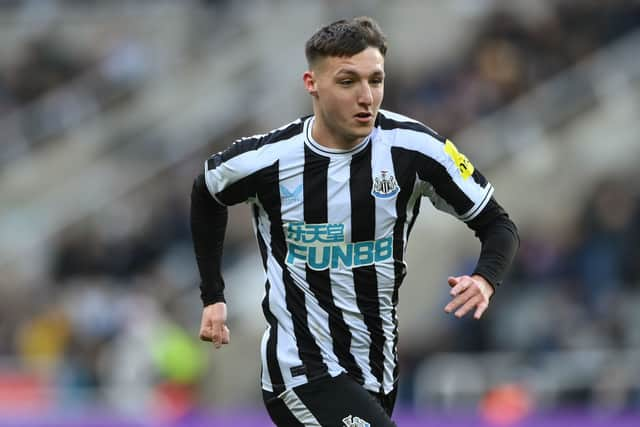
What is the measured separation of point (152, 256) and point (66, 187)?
3733 mm

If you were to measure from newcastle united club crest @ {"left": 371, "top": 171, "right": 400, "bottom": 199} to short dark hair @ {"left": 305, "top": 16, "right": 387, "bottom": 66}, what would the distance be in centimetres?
50

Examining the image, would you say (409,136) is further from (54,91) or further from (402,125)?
(54,91)

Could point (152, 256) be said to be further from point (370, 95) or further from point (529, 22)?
point (370, 95)

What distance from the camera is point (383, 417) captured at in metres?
5.61

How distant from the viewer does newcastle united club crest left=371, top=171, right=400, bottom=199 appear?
18.6 ft

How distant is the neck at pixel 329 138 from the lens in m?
5.73

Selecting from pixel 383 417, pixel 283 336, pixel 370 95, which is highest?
pixel 370 95

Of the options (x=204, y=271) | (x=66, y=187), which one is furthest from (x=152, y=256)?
(x=204, y=271)

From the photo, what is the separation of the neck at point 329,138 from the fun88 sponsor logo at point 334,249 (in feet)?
1.10

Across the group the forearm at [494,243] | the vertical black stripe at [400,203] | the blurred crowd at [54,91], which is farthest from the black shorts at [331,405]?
the blurred crowd at [54,91]

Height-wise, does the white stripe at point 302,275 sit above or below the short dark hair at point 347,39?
below

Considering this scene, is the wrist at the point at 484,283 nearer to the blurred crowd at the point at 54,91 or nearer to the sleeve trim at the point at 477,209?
the sleeve trim at the point at 477,209

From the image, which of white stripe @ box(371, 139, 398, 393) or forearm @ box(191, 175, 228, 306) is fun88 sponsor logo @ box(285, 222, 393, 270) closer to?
white stripe @ box(371, 139, 398, 393)

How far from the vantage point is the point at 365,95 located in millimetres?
5508
